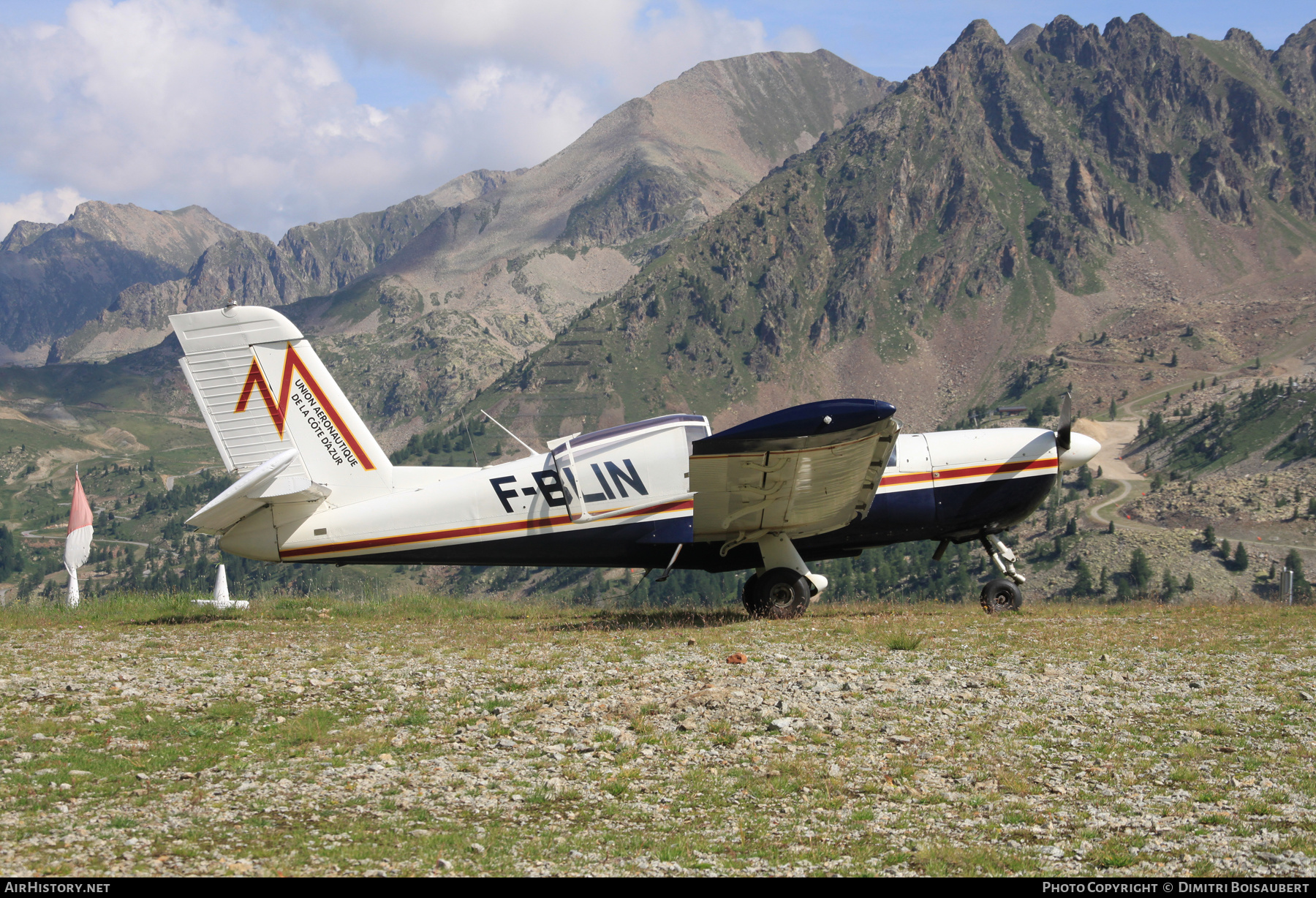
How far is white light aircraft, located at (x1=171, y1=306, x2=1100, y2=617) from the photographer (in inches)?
704

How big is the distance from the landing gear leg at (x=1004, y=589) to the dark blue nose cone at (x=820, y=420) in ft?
18.5

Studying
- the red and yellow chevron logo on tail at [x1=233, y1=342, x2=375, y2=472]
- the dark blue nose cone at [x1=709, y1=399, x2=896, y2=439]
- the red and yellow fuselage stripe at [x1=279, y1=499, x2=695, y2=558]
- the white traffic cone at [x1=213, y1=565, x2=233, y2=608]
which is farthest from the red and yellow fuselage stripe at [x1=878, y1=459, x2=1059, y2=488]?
the white traffic cone at [x1=213, y1=565, x2=233, y2=608]

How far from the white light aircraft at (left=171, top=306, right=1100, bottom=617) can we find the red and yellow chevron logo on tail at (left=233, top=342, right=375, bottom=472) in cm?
2

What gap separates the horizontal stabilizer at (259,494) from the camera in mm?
17062

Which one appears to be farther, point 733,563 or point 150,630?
point 733,563

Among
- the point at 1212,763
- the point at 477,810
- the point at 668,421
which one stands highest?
the point at 668,421

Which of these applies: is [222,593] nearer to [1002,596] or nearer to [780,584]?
[780,584]

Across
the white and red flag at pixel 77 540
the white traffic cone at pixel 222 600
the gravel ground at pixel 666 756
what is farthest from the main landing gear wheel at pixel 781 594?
the white and red flag at pixel 77 540

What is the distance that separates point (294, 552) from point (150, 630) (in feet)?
8.39

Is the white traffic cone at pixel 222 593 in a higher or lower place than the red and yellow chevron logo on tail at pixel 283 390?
lower

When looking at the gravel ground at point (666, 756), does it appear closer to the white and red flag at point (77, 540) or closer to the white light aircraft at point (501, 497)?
the white light aircraft at point (501, 497)

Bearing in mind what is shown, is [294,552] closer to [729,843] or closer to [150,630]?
[150,630]
